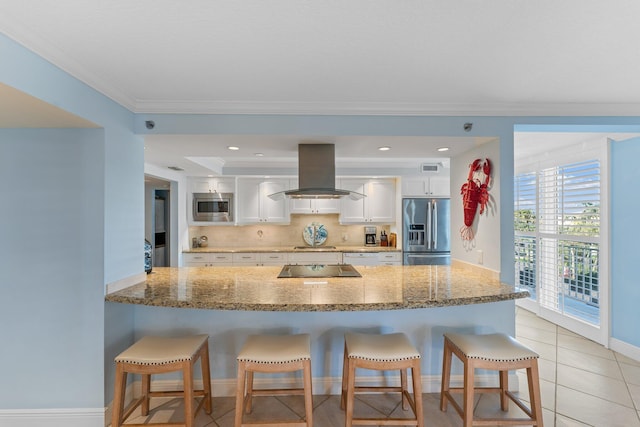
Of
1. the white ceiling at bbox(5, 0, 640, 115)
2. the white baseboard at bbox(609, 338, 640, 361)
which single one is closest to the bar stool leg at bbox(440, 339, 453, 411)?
the white ceiling at bbox(5, 0, 640, 115)

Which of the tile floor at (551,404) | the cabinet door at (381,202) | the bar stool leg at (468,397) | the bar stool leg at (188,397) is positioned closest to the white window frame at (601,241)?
the tile floor at (551,404)

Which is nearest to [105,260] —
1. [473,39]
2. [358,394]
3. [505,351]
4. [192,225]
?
[358,394]

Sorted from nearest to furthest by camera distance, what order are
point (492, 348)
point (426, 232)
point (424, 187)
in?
point (492, 348)
point (426, 232)
point (424, 187)

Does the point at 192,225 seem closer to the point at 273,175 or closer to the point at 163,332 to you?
the point at 273,175

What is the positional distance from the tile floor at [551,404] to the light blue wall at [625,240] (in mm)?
414

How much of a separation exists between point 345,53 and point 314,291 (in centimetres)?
146

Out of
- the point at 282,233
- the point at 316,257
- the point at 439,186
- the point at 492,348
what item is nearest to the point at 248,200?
the point at 282,233

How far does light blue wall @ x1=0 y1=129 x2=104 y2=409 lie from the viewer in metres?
2.03

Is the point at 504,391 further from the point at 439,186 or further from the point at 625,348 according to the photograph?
the point at 439,186

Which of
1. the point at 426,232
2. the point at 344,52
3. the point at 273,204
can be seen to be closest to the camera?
the point at 344,52

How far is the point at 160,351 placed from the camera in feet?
6.23

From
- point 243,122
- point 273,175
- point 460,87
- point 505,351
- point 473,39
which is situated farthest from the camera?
point 273,175

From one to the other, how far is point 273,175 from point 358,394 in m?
3.41

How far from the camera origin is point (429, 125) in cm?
244
